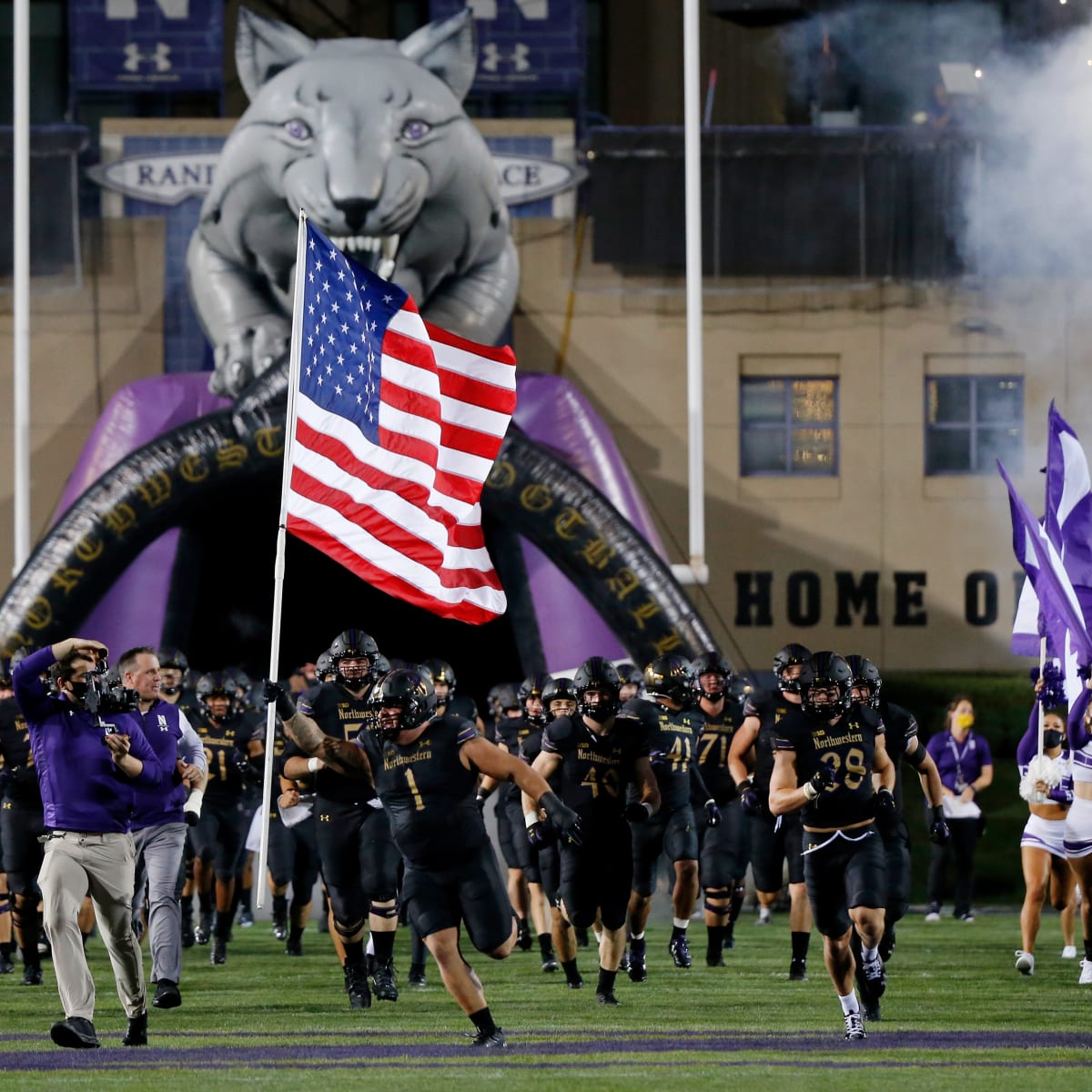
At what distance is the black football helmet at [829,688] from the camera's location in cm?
1005

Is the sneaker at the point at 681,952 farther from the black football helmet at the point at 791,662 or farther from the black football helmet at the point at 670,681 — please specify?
the black football helmet at the point at 791,662

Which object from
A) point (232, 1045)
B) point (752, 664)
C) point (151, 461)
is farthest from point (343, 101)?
point (232, 1045)

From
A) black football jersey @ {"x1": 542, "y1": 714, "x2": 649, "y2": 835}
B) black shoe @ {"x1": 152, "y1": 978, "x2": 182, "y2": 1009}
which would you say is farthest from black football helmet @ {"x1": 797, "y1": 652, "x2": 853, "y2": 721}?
black shoe @ {"x1": 152, "y1": 978, "x2": 182, "y2": 1009}

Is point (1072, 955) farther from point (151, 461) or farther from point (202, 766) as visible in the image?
point (151, 461)

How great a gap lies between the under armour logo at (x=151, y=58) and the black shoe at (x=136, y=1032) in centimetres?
1567

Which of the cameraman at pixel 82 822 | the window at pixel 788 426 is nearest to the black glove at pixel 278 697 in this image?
the cameraman at pixel 82 822

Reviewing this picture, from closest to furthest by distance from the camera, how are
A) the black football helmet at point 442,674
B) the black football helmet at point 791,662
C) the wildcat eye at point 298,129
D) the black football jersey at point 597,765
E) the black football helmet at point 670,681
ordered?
the black football helmet at point 791,662
the black football jersey at point 597,765
the black football helmet at point 670,681
the black football helmet at point 442,674
the wildcat eye at point 298,129

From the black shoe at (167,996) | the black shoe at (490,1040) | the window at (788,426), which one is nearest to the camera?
the black shoe at (490,1040)

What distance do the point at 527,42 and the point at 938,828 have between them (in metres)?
14.5

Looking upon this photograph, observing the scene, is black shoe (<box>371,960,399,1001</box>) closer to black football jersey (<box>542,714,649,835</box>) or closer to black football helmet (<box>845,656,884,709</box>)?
black football jersey (<box>542,714,649,835</box>)

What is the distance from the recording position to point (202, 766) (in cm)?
1146

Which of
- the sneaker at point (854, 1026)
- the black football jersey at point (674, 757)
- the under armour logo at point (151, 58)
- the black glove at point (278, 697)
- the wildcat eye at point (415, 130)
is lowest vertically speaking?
the sneaker at point (854, 1026)

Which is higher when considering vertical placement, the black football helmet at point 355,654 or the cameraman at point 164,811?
the black football helmet at point 355,654

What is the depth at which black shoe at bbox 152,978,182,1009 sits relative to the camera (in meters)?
11.1
